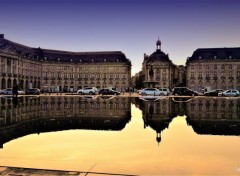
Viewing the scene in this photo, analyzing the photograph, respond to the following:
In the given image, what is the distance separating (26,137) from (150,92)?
50.5 m

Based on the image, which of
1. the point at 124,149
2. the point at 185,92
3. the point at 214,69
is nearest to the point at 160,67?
the point at 214,69

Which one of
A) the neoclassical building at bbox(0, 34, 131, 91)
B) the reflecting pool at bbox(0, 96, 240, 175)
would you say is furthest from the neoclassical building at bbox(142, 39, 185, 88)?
the reflecting pool at bbox(0, 96, 240, 175)

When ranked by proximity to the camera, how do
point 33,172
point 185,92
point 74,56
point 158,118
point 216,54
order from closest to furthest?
1. point 33,172
2. point 158,118
3. point 185,92
4. point 216,54
5. point 74,56

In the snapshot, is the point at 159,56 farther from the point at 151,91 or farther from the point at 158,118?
the point at 158,118

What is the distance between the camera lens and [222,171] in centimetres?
561

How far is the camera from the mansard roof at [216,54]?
10875 cm

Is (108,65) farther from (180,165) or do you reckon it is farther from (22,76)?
(180,165)

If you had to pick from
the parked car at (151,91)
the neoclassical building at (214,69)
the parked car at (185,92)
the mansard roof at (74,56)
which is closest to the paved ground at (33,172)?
the parked car at (151,91)

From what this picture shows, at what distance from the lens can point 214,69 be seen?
111 metres

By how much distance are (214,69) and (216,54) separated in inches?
223

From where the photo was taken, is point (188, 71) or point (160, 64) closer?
point (188, 71)

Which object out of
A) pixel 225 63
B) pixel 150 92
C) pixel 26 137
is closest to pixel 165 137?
pixel 26 137

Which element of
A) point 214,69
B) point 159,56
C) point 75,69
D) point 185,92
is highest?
point 159,56

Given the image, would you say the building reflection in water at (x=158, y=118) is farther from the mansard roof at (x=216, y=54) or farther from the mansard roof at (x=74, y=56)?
the mansard roof at (x=216, y=54)
